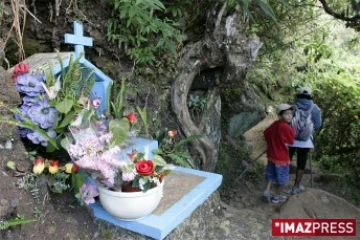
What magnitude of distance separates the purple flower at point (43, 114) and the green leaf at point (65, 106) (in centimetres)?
9

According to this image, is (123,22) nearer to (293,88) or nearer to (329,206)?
(329,206)

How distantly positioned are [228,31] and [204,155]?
51.8 inches

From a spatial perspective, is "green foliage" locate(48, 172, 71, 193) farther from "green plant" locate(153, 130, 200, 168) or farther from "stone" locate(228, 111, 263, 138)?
"stone" locate(228, 111, 263, 138)

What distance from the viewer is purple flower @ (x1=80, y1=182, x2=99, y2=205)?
2027mm

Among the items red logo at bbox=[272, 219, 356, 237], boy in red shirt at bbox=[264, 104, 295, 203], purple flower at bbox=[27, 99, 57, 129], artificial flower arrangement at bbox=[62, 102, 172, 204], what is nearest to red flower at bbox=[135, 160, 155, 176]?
artificial flower arrangement at bbox=[62, 102, 172, 204]

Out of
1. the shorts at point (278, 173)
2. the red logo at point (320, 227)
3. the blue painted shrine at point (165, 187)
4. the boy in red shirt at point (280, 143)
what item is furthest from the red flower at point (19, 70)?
the shorts at point (278, 173)

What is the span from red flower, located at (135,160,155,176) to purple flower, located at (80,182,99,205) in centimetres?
40

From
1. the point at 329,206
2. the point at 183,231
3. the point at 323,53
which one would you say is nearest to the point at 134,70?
the point at 183,231

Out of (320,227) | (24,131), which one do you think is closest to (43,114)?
(24,131)

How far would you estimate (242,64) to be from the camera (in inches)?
143

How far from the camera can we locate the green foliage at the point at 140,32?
2.83 meters

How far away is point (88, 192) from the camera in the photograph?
2.04 meters

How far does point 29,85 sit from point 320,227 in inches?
128

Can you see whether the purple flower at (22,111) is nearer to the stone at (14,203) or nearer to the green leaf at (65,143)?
the green leaf at (65,143)
